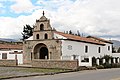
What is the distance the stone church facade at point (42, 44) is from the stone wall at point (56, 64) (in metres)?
6.39

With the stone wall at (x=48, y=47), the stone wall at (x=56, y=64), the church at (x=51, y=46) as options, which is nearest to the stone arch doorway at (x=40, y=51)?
the church at (x=51, y=46)

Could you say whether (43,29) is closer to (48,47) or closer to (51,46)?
(48,47)

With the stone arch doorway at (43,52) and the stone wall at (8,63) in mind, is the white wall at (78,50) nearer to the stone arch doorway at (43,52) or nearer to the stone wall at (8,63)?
the stone arch doorway at (43,52)

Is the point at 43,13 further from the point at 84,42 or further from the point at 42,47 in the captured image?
the point at 84,42

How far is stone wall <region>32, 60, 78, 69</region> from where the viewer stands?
39834mm

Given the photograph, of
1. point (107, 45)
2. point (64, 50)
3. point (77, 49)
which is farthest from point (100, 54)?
point (64, 50)

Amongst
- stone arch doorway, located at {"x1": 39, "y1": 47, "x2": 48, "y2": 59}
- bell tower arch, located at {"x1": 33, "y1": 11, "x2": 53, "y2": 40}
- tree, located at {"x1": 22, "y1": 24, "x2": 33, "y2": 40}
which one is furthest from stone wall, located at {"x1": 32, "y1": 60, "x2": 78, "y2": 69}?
tree, located at {"x1": 22, "y1": 24, "x2": 33, "y2": 40}

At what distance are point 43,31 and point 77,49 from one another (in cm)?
692

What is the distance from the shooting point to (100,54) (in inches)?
2409

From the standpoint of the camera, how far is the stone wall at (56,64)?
3983 cm

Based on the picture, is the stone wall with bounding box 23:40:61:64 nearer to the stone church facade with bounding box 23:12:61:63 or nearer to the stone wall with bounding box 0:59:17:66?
the stone church facade with bounding box 23:12:61:63

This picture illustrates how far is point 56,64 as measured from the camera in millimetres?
41156

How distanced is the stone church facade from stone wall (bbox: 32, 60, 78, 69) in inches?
252

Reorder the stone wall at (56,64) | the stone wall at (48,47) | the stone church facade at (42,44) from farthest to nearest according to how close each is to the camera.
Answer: the stone church facade at (42,44), the stone wall at (48,47), the stone wall at (56,64)
